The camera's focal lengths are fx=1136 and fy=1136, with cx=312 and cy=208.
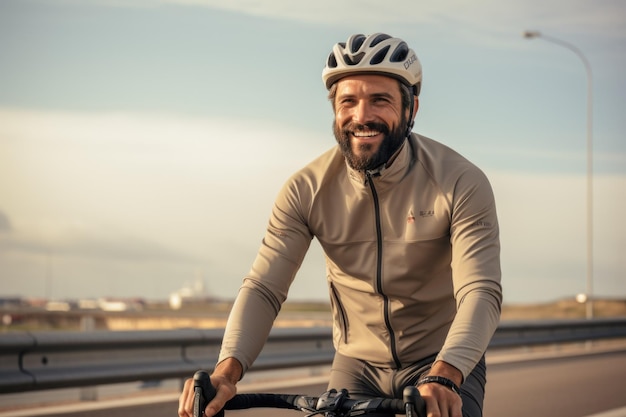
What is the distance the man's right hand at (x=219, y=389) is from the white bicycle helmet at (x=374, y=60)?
46.1 inches

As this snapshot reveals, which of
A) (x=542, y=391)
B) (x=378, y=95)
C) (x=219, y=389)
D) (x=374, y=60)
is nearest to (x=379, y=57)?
(x=374, y=60)

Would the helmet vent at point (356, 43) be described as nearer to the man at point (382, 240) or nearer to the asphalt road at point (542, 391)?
the man at point (382, 240)

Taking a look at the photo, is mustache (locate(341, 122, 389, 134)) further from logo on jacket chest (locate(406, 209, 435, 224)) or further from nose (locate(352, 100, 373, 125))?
logo on jacket chest (locate(406, 209, 435, 224))

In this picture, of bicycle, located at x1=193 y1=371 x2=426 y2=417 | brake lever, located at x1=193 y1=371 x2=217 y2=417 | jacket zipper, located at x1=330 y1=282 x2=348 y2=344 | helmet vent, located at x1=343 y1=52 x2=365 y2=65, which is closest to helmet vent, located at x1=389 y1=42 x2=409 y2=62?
helmet vent, located at x1=343 y1=52 x2=365 y2=65

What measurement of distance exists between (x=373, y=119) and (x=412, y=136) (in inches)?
22.3

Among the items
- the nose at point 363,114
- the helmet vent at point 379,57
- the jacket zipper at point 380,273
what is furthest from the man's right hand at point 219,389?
the helmet vent at point 379,57

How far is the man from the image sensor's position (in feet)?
13.9

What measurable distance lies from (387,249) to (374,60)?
73cm

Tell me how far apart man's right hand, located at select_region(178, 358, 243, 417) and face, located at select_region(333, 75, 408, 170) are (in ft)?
2.94

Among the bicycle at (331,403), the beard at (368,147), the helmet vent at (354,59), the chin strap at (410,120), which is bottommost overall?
the bicycle at (331,403)

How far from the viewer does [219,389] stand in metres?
3.84

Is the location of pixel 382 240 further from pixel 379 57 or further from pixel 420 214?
pixel 379 57

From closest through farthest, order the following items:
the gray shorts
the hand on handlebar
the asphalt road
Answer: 1. the hand on handlebar
2. the gray shorts
3. the asphalt road

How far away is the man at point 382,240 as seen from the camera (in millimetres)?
4223
